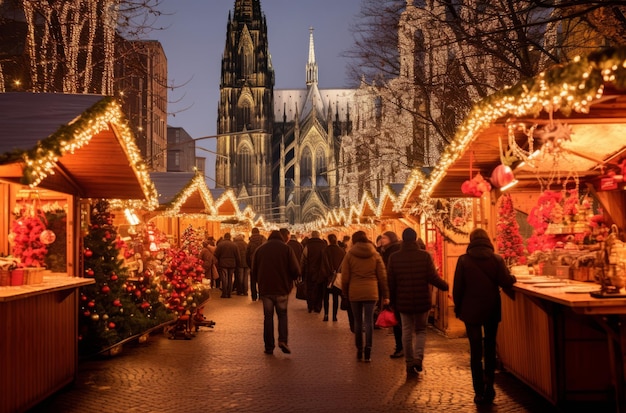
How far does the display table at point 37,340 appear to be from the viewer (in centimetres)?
782

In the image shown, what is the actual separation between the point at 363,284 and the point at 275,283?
1529 millimetres

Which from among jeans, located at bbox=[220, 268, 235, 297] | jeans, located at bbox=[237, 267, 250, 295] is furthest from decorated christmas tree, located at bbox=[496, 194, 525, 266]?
jeans, located at bbox=[237, 267, 250, 295]

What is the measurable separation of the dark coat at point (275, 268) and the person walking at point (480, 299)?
420 cm

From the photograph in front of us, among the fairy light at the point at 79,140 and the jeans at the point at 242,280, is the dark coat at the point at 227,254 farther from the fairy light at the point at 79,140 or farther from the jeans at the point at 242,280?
the fairy light at the point at 79,140

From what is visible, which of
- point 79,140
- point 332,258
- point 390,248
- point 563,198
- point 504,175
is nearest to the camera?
point 79,140

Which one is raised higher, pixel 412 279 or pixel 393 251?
pixel 393 251

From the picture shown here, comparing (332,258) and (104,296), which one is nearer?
(104,296)

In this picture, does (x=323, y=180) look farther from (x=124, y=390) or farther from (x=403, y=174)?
(x=124, y=390)

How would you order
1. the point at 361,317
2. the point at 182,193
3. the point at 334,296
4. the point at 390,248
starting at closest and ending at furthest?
the point at 361,317, the point at 390,248, the point at 334,296, the point at 182,193

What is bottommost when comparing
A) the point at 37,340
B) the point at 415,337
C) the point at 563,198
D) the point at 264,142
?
the point at 415,337

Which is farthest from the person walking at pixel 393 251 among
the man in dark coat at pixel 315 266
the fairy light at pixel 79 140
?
the fairy light at pixel 79 140

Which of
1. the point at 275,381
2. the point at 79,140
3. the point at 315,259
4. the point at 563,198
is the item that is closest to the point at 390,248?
the point at 563,198

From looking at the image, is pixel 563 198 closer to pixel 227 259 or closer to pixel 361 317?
pixel 361 317

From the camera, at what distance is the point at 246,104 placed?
105 m
